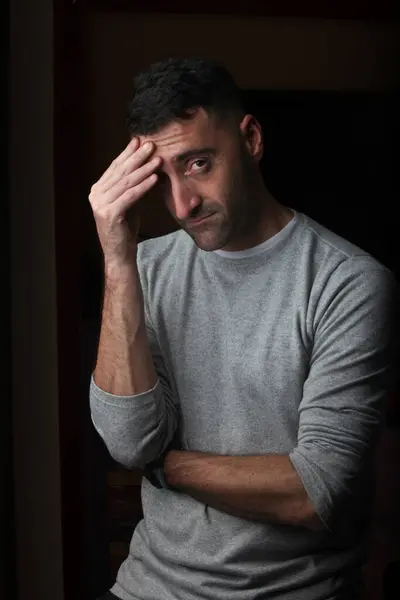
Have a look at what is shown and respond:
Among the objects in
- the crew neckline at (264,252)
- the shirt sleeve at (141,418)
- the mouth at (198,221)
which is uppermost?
the mouth at (198,221)

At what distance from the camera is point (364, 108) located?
127cm

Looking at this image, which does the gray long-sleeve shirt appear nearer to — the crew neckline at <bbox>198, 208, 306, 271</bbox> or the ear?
the crew neckline at <bbox>198, 208, 306, 271</bbox>

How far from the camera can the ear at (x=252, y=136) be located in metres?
1.20

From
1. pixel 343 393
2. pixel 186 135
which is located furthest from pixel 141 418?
pixel 186 135

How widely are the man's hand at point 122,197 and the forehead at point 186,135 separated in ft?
0.05

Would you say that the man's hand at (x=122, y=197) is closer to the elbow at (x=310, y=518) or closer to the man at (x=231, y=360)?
the man at (x=231, y=360)

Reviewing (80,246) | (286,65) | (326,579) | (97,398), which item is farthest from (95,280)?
(326,579)

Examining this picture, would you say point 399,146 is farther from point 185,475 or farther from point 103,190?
point 185,475

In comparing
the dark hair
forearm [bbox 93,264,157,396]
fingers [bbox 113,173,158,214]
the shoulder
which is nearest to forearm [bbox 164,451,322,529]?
forearm [bbox 93,264,157,396]

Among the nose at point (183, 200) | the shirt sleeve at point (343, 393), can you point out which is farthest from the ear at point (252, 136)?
the shirt sleeve at point (343, 393)

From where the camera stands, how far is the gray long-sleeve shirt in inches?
45.9

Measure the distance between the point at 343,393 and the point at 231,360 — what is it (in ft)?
0.54

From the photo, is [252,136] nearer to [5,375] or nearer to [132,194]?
[132,194]

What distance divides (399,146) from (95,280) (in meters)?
0.50
